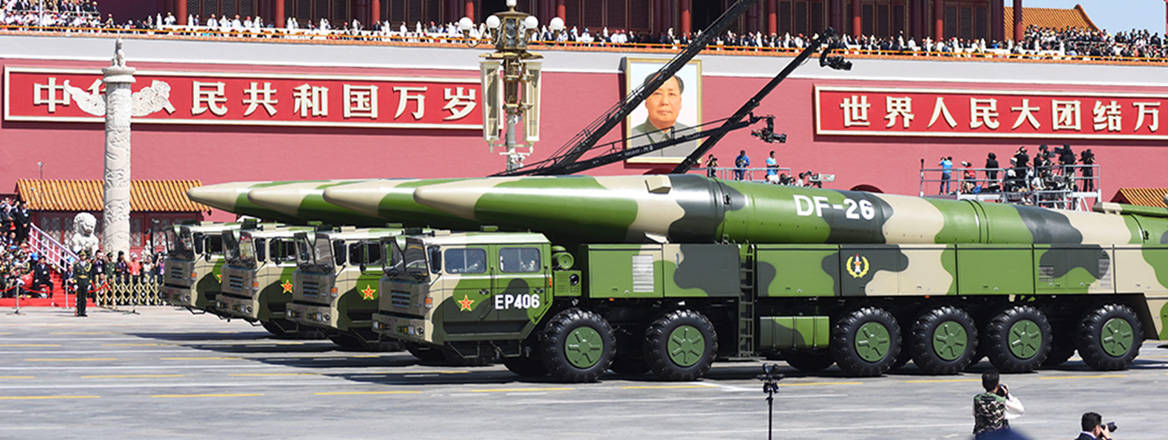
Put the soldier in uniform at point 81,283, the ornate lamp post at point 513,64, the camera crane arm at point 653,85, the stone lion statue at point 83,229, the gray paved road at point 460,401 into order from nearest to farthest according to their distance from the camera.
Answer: the gray paved road at point 460,401 < the ornate lamp post at point 513,64 < the soldier in uniform at point 81,283 < the camera crane arm at point 653,85 < the stone lion statue at point 83,229

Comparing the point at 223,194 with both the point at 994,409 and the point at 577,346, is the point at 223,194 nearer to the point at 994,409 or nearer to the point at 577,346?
the point at 577,346

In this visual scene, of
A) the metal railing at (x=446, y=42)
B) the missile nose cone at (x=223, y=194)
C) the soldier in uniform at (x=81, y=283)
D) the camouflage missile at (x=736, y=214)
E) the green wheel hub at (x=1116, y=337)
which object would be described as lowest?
the green wheel hub at (x=1116, y=337)

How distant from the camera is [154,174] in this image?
5472 centimetres

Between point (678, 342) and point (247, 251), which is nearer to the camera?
point (678, 342)

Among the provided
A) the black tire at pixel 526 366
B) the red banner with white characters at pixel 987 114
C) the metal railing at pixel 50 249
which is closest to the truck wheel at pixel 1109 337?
the black tire at pixel 526 366

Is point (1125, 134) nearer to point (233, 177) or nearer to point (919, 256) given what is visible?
point (233, 177)

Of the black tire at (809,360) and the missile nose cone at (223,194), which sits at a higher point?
the missile nose cone at (223,194)

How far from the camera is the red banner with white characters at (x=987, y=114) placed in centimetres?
6078

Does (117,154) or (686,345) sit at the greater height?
(117,154)

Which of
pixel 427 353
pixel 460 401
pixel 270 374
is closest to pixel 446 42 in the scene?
pixel 427 353

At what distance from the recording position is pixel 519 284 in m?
24.5

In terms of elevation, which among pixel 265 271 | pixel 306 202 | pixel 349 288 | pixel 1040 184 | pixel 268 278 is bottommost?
pixel 349 288

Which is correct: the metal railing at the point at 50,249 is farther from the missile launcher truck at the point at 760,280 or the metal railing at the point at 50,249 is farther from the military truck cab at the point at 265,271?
the missile launcher truck at the point at 760,280

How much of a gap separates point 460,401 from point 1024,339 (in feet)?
33.6
